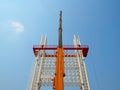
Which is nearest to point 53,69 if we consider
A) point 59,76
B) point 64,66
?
point 64,66

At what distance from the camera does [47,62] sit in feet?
125

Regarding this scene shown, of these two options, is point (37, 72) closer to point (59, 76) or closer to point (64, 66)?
point (64, 66)

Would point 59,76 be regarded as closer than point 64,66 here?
Yes

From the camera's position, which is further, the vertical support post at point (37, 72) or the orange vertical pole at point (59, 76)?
the vertical support post at point (37, 72)

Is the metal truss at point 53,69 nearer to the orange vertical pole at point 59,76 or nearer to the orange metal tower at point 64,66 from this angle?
the orange metal tower at point 64,66

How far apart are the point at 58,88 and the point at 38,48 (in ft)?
55.1

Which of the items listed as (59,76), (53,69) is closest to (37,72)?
(53,69)

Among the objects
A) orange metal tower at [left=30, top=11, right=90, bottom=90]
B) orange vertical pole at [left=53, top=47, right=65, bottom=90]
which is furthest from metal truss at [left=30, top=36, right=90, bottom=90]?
orange vertical pole at [left=53, top=47, right=65, bottom=90]

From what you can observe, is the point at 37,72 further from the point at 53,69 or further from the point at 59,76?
the point at 59,76

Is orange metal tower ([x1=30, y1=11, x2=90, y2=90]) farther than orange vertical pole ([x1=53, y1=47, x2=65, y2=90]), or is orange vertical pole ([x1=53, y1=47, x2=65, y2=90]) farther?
orange metal tower ([x1=30, y1=11, x2=90, y2=90])

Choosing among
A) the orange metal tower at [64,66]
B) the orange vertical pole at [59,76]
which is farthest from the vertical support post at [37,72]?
the orange vertical pole at [59,76]

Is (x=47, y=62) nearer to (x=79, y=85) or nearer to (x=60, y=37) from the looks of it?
(x=79, y=85)

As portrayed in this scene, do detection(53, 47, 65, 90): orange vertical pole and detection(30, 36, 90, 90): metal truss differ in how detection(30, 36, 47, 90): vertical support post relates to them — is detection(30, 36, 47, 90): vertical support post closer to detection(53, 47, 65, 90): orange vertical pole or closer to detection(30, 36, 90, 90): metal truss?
detection(30, 36, 90, 90): metal truss

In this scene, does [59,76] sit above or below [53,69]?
below
